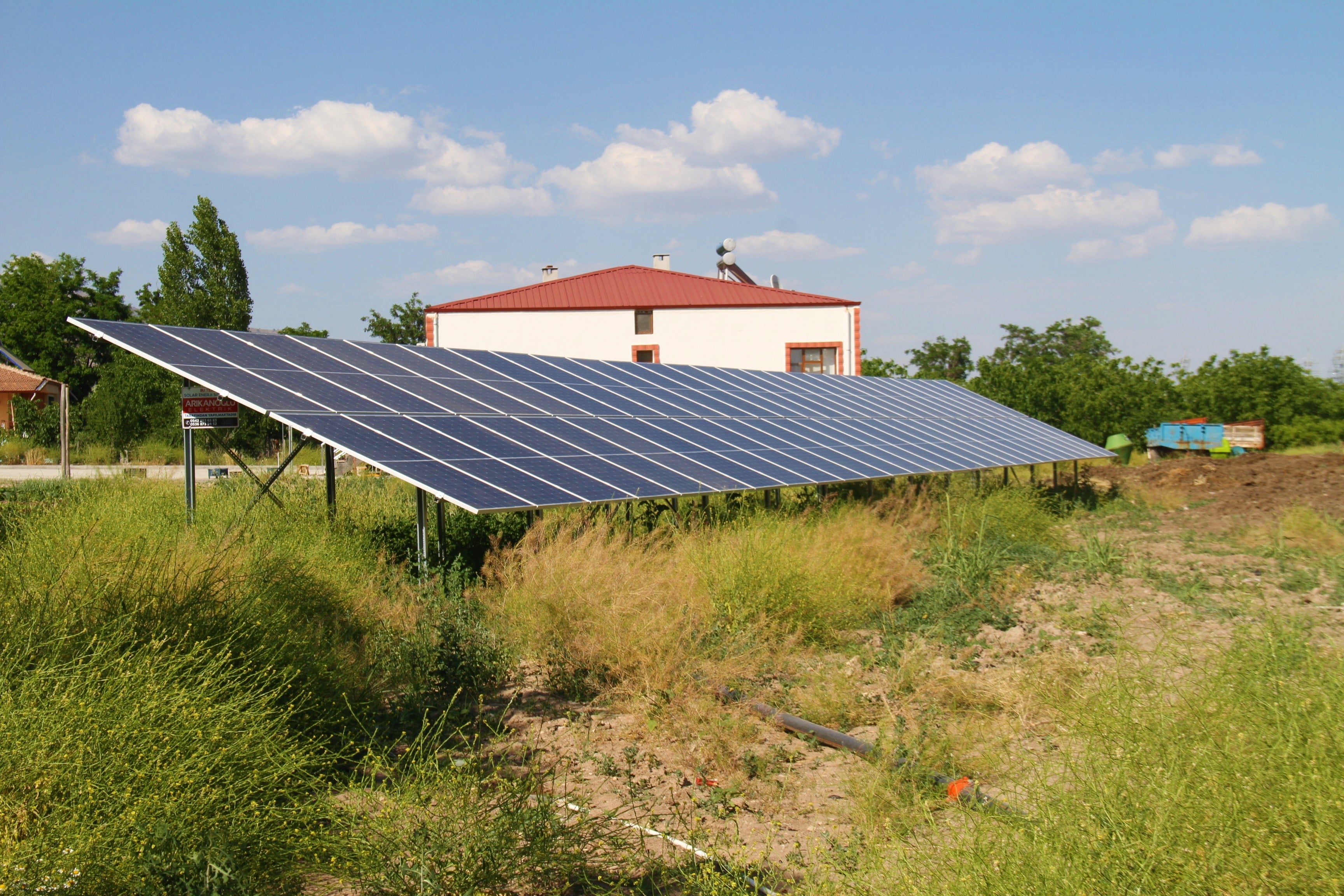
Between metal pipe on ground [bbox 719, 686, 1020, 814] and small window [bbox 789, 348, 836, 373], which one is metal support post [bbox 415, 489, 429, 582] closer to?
metal pipe on ground [bbox 719, 686, 1020, 814]

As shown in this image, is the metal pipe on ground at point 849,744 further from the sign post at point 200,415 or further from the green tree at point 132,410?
the green tree at point 132,410

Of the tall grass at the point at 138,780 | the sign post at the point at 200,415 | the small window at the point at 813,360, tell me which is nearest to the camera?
the tall grass at the point at 138,780

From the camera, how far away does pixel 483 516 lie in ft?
45.5

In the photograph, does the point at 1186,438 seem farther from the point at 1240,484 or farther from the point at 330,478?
the point at 330,478

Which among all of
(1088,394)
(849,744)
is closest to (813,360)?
(1088,394)

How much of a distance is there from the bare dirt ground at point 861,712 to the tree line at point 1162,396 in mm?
28153

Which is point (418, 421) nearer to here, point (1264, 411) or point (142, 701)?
point (142, 701)

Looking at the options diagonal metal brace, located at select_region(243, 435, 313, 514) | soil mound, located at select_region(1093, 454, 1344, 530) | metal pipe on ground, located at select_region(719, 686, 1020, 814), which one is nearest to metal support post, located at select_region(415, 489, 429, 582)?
diagonal metal brace, located at select_region(243, 435, 313, 514)

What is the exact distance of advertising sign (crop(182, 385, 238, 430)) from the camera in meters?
12.2

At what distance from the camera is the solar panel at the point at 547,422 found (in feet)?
34.1

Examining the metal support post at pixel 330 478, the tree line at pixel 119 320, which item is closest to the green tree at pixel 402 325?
the tree line at pixel 119 320

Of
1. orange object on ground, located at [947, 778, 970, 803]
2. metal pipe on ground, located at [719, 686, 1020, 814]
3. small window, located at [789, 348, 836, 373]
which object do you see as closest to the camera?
metal pipe on ground, located at [719, 686, 1020, 814]

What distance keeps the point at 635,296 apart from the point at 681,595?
3193 centimetres

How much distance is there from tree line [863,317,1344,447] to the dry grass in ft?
101
